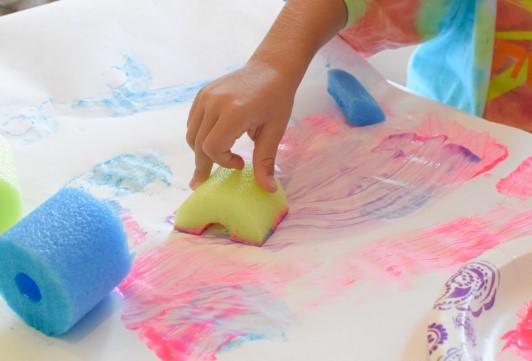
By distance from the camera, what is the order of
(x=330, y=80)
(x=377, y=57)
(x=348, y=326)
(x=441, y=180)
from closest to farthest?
(x=348, y=326) → (x=441, y=180) → (x=330, y=80) → (x=377, y=57)

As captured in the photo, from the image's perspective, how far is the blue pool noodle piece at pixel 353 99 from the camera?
654 millimetres

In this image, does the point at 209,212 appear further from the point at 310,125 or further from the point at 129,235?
the point at 310,125

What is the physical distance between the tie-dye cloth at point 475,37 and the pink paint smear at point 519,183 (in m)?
0.14

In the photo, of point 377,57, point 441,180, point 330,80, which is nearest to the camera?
point 441,180

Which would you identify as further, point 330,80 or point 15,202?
point 330,80

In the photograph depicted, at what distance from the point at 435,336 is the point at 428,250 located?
116mm

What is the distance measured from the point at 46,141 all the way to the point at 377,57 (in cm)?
45

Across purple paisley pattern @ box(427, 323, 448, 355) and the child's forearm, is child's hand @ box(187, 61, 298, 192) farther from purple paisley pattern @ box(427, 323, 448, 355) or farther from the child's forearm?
purple paisley pattern @ box(427, 323, 448, 355)

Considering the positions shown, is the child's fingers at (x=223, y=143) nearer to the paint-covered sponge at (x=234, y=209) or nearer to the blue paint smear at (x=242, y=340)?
the paint-covered sponge at (x=234, y=209)

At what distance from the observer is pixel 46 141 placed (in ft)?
2.01

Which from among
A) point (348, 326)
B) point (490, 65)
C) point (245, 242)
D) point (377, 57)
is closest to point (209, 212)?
point (245, 242)

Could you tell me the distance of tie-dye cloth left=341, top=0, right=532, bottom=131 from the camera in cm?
69

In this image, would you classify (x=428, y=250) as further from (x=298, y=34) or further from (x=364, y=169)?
(x=298, y=34)

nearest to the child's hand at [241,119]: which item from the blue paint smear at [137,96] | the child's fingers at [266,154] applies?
the child's fingers at [266,154]
